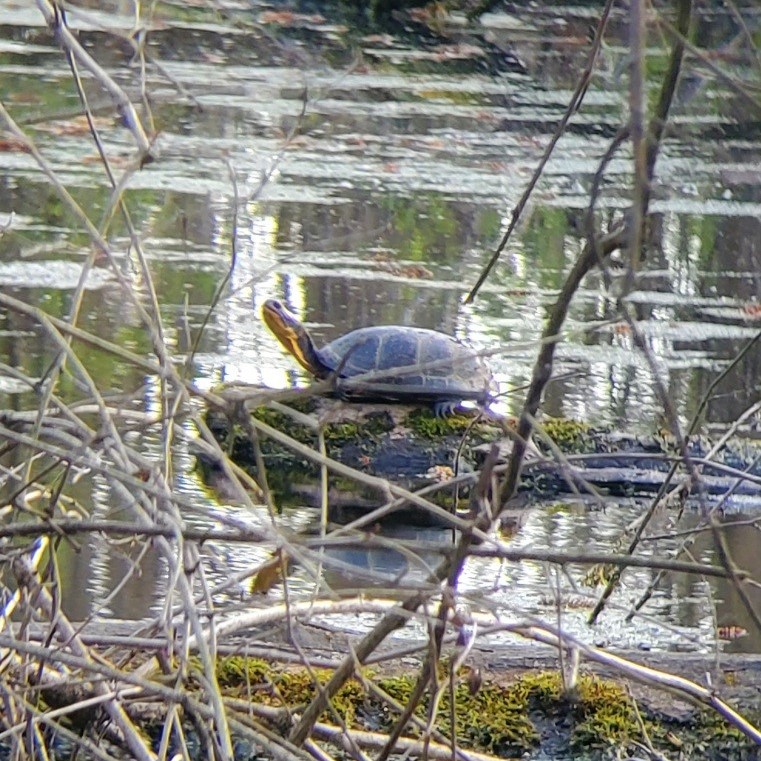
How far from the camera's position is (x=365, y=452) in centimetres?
657

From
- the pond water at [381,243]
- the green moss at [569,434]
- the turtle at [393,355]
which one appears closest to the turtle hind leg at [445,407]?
the turtle at [393,355]

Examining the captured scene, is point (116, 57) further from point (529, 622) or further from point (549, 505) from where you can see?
point (529, 622)

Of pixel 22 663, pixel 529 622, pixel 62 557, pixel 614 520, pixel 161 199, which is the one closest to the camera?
pixel 529 622

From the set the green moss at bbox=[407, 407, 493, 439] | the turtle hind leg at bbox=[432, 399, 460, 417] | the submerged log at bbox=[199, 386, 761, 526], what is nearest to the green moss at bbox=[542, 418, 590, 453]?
the submerged log at bbox=[199, 386, 761, 526]

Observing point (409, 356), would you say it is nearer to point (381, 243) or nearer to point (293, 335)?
point (293, 335)

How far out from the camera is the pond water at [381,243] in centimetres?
481

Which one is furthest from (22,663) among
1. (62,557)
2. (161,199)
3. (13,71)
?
(13,71)

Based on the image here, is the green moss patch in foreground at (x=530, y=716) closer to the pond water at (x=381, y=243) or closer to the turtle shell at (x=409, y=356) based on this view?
the pond water at (x=381, y=243)

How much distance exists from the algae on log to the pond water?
24 centimetres

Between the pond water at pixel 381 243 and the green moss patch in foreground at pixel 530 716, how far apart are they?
32cm

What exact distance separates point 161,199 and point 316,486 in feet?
16.5

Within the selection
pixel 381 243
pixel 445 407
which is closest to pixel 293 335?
pixel 445 407

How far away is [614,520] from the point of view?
19.7 ft

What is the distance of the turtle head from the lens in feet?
23.9
